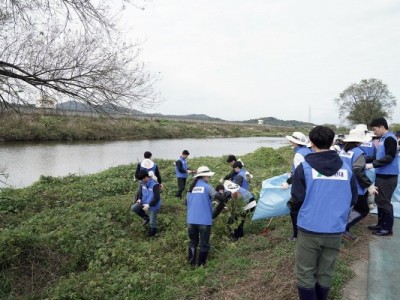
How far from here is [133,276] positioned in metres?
5.19

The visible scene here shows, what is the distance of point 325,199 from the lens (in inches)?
117

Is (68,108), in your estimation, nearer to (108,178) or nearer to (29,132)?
(108,178)

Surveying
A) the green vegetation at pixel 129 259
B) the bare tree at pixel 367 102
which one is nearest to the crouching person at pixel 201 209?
the green vegetation at pixel 129 259

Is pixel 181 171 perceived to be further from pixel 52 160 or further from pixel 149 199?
pixel 52 160

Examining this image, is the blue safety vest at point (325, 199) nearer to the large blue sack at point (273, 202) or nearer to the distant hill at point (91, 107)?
the large blue sack at point (273, 202)

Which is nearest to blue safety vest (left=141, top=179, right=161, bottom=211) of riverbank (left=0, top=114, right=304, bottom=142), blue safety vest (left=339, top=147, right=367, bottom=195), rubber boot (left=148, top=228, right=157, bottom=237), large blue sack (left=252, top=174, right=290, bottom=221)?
rubber boot (left=148, top=228, right=157, bottom=237)

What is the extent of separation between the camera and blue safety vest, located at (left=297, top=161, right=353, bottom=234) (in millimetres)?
2957

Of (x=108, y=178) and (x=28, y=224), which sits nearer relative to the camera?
(x=28, y=224)

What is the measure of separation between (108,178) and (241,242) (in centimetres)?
953

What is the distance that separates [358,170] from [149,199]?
464cm

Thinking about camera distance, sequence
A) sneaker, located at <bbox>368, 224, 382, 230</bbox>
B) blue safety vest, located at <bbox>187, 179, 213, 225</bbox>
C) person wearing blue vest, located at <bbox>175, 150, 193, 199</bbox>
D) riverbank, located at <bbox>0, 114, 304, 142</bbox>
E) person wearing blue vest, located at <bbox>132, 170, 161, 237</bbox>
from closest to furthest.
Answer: blue safety vest, located at <bbox>187, 179, 213, 225</bbox> → sneaker, located at <bbox>368, 224, 382, 230</bbox> → person wearing blue vest, located at <bbox>132, 170, 161, 237</bbox> → riverbank, located at <bbox>0, 114, 304, 142</bbox> → person wearing blue vest, located at <bbox>175, 150, 193, 199</bbox>

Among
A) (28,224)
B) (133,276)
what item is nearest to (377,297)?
(133,276)

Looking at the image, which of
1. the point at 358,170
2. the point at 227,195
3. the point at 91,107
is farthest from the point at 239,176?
the point at 91,107

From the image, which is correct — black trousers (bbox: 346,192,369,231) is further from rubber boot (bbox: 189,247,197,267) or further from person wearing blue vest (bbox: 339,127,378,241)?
rubber boot (bbox: 189,247,197,267)
